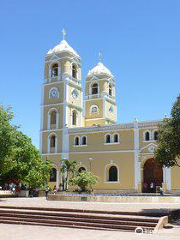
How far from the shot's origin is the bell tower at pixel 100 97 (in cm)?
5328

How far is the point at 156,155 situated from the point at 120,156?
2609cm

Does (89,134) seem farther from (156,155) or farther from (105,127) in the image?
(156,155)

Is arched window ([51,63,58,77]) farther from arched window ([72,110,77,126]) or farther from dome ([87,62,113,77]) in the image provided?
dome ([87,62,113,77])

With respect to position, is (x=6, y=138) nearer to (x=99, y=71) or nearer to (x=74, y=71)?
(x=74, y=71)

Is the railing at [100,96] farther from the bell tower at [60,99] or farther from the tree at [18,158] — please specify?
the tree at [18,158]

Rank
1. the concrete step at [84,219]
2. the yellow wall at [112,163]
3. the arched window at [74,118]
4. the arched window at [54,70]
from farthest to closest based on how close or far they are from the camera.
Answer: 1. the arched window at [54,70]
2. the arched window at [74,118]
3. the yellow wall at [112,163]
4. the concrete step at [84,219]

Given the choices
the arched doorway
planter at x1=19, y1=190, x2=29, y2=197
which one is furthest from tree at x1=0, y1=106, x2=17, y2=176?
the arched doorway

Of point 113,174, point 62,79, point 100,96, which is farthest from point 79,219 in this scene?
point 100,96

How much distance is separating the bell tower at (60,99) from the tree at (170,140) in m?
30.6

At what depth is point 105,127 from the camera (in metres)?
45.5

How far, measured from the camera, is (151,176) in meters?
43.2

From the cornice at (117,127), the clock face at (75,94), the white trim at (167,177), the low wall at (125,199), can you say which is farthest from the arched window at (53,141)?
the low wall at (125,199)

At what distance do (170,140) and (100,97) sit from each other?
120ft

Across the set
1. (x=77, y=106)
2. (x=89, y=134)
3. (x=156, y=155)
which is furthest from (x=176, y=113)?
(x=77, y=106)
